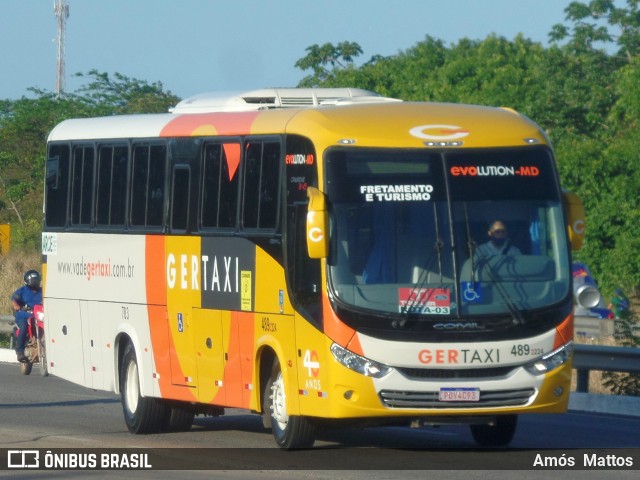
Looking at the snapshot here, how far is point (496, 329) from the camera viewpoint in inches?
472

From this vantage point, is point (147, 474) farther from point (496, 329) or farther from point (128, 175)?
point (128, 175)

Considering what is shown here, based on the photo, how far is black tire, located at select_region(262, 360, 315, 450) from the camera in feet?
41.5

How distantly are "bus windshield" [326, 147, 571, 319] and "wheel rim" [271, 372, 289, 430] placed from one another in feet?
4.11

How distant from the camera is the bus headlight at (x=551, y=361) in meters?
12.1

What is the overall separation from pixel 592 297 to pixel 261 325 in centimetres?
1385

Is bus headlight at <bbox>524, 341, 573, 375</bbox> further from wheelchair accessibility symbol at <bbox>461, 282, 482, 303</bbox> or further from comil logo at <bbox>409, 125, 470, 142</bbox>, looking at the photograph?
comil logo at <bbox>409, 125, 470, 142</bbox>

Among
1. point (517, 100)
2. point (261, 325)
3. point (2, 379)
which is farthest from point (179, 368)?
point (517, 100)

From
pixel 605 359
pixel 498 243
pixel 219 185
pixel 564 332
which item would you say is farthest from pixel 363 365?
pixel 605 359

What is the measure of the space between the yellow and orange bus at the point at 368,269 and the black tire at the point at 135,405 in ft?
1.71

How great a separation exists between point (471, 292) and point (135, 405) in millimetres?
4885

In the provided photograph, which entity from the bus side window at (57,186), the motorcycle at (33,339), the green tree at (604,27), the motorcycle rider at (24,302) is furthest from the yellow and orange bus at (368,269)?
the green tree at (604,27)

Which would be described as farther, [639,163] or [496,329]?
[639,163]

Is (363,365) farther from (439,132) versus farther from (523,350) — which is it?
(439,132)

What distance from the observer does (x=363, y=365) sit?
1188 centimetres
